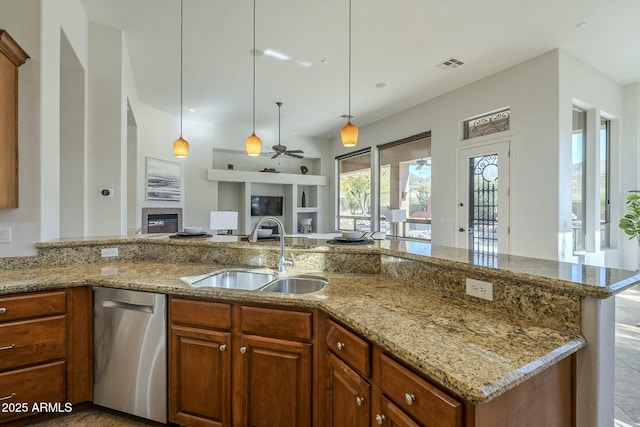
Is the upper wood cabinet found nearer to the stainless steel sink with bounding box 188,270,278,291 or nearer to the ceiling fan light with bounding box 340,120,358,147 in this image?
the stainless steel sink with bounding box 188,270,278,291

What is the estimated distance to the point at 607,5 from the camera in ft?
9.97

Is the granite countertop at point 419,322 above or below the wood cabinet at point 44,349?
above

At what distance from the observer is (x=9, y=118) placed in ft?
6.81

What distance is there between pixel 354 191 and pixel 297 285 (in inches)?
249

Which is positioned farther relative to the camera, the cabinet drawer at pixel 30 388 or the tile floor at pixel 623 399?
the tile floor at pixel 623 399

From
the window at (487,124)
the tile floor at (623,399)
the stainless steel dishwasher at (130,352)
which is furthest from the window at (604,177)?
the stainless steel dishwasher at (130,352)

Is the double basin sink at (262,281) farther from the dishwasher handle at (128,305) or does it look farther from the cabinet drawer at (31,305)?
the cabinet drawer at (31,305)

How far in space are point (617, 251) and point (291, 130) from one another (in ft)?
22.5

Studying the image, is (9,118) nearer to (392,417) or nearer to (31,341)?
(31,341)

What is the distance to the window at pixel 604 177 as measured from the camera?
5.06 m

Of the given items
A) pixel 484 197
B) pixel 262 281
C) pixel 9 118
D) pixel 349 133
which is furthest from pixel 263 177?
pixel 262 281

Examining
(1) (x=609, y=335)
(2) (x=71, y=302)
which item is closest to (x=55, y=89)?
(2) (x=71, y=302)

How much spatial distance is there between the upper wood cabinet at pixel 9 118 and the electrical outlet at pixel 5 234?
0.58 ft

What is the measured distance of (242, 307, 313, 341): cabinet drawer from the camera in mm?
1528
